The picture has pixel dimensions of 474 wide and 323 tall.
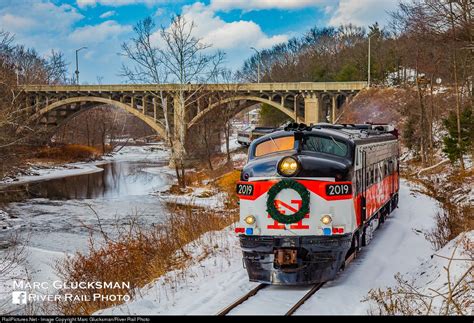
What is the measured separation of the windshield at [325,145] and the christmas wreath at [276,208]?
110 centimetres

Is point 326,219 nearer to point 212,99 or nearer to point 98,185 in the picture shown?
point 98,185

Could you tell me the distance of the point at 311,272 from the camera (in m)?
8.71

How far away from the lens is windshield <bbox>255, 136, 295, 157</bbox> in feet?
31.9

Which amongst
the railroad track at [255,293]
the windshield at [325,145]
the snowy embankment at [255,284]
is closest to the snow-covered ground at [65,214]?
the snowy embankment at [255,284]

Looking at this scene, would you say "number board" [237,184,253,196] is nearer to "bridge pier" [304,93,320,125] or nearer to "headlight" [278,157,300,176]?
"headlight" [278,157,300,176]

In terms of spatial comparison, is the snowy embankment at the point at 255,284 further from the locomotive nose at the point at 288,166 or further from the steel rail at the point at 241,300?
the locomotive nose at the point at 288,166

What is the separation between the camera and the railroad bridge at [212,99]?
146 ft

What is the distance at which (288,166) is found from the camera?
8.78 meters

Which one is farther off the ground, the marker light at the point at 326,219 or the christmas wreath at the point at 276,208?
the christmas wreath at the point at 276,208

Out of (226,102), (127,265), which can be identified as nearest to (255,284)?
(127,265)

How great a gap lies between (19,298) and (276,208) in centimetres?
676

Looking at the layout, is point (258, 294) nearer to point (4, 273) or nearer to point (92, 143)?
point (4, 273)

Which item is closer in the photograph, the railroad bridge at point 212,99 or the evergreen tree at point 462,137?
the evergreen tree at point 462,137

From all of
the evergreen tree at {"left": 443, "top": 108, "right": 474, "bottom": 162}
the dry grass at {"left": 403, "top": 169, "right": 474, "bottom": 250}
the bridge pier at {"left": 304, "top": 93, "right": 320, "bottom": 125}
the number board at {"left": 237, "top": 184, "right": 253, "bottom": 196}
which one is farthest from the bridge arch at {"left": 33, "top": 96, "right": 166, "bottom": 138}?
the number board at {"left": 237, "top": 184, "right": 253, "bottom": 196}
